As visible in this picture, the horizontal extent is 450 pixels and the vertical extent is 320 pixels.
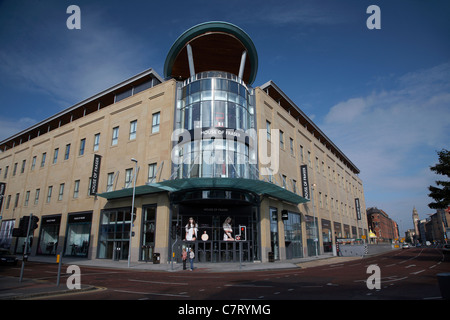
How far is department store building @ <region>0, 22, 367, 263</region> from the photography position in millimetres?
26359

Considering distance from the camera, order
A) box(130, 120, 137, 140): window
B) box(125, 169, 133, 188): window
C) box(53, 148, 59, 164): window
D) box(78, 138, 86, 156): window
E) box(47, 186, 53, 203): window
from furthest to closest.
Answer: box(53, 148, 59, 164): window
box(47, 186, 53, 203): window
box(78, 138, 86, 156): window
box(130, 120, 137, 140): window
box(125, 169, 133, 188): window

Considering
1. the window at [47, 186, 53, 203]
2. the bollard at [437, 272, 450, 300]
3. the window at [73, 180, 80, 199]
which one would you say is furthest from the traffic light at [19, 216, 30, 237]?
the window at [47, 186, 53, 203]

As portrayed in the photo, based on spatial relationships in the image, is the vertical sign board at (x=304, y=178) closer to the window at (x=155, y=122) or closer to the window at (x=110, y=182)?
the window at (x=155, y=122)

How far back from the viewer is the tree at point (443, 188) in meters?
29.9

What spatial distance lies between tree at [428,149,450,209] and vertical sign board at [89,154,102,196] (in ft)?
125

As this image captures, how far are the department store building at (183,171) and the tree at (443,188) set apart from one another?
13.8m

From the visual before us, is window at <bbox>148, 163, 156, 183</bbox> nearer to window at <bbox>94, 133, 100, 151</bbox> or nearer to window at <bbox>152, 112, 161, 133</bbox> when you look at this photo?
window at <bbox>152, 112, 161, 133</bbox>

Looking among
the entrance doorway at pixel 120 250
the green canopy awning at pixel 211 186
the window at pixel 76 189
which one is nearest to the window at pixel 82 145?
the window at pixel 76 189

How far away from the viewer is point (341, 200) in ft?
196
